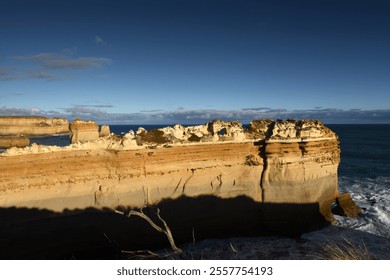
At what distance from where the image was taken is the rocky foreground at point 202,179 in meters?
13.5

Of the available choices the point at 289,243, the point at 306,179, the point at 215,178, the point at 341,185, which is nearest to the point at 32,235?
the point at 215,178

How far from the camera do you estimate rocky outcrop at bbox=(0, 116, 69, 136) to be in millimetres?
93812

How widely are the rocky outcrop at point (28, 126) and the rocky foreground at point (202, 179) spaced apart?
95111 mm

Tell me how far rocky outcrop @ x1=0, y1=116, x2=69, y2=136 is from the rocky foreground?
95111 millimetres

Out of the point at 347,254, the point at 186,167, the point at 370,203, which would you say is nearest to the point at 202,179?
the point at 186,167

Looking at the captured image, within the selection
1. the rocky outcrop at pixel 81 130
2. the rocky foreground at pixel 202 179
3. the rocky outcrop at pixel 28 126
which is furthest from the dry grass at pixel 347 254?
the rocky outcrop at pixel 28 126

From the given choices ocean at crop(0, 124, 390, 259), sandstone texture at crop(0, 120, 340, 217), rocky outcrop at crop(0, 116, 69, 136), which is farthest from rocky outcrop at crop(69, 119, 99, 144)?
rocky outcrop at crop(0, 116, 69, 136)

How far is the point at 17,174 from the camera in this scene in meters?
12.2

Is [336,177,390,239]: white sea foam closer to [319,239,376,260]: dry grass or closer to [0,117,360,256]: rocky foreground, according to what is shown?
[0,117,360,256]: rocky foreground

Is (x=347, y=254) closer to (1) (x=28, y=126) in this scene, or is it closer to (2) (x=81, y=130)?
(2) (x=81, y=130)

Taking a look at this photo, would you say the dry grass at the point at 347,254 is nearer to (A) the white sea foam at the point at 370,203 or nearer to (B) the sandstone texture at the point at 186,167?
(B) the sandstone texture at the point at 186,167
